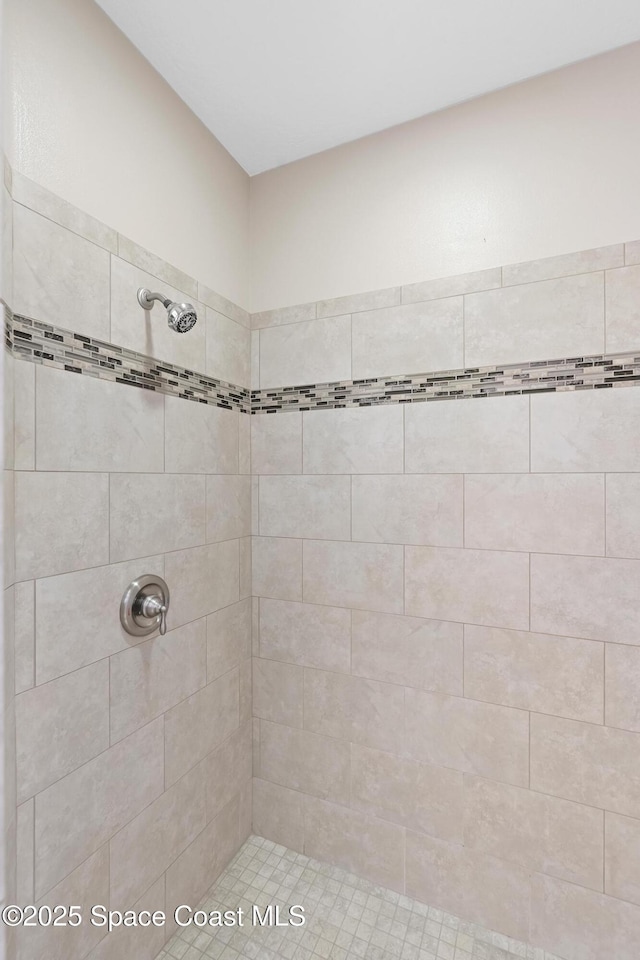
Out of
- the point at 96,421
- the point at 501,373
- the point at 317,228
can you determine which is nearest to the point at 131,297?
the point at 96,421

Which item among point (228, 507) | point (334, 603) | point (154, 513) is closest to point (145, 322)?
point (154, 513)

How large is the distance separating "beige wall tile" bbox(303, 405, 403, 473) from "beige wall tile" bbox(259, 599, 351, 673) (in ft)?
1.65

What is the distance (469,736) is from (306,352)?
4.48 ft

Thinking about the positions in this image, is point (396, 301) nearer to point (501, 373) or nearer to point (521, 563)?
point (501, 373)

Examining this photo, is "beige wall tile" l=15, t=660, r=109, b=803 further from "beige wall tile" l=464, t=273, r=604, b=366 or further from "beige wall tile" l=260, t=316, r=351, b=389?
"beige wall tile" l=464, t=273, r=604, b=366

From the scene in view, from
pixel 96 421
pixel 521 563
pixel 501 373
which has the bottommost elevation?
pixel 521 563

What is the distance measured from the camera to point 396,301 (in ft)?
4.92

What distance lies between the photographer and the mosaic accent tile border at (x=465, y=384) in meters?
1.25

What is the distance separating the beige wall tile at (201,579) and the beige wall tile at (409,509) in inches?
18.3

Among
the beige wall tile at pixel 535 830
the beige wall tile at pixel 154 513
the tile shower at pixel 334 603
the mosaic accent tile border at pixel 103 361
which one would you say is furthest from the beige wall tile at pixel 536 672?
the mosaic accent tile border at pixel 103 361

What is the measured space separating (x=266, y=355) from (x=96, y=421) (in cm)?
77

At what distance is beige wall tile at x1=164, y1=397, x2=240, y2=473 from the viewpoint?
137 cm

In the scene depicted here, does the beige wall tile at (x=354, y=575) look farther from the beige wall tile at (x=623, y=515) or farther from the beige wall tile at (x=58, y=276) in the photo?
the beige wall tile at (x=58, y=276)

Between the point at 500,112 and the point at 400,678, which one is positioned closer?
the point at 500,112
